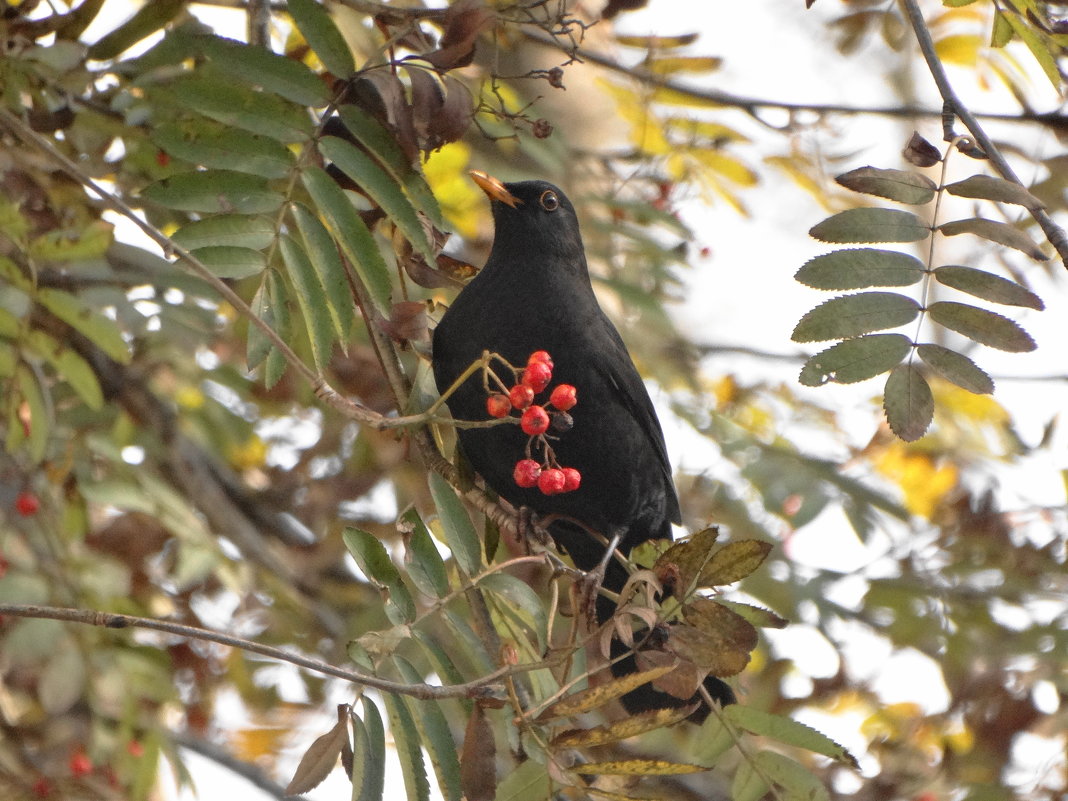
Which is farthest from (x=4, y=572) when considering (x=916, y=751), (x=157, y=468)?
(x=916, y=751)

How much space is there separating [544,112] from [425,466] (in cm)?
265

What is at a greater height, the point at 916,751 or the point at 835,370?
the point at 835,370

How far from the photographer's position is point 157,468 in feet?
17.1

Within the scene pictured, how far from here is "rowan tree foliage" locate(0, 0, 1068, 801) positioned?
8.36ft

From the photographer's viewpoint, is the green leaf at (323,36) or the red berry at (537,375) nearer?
the red berry at (537,375)

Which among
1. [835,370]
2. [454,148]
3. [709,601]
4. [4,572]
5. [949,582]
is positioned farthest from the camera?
[949,582]

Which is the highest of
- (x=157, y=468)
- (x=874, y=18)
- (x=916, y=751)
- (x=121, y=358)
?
(x=874, y=18)

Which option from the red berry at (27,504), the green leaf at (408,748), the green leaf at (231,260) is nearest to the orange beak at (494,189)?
the green leaf at (231,260)

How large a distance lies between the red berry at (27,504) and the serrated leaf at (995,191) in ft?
9.78

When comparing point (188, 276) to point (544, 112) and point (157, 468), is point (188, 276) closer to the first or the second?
point (157, 468)

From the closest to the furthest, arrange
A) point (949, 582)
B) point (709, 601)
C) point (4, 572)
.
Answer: point (709, 601) < point (4, 572) < point (949, 582)

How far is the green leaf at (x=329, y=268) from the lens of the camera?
8.98 ft

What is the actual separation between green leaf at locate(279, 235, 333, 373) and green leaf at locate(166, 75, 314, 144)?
0.26 m

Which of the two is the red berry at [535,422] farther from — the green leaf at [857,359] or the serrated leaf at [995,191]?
the serrated leaf at [995,191]
